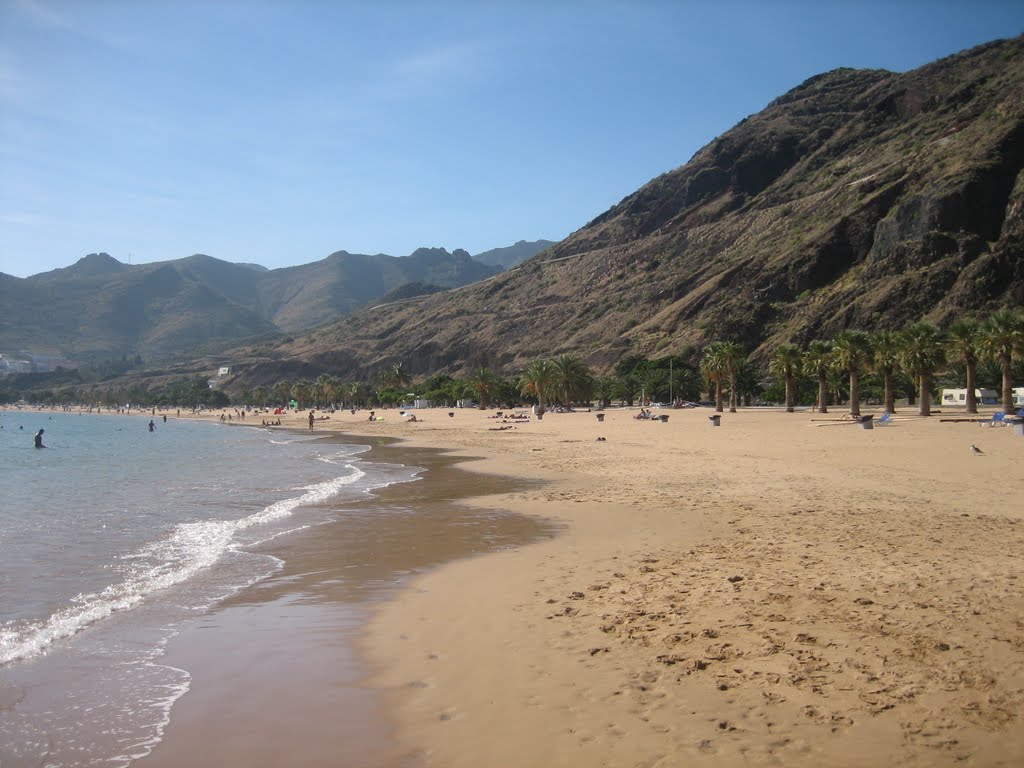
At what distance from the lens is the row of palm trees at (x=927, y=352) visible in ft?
124

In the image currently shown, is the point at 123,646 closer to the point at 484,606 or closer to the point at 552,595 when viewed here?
the point at 484,606

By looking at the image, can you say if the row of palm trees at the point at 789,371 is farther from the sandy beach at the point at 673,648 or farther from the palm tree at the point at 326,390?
the sandy beach at the point at 673,648

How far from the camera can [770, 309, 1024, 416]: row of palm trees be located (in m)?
37.9

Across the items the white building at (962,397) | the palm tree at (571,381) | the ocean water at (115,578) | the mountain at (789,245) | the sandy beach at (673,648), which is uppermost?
the mountain at (789,245)

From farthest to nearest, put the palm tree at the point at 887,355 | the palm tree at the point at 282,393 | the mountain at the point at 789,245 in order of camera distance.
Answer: the palm tree at the point at 282,393 → the mountain at the point at 789,245 → the palm tree at the point at 887,355

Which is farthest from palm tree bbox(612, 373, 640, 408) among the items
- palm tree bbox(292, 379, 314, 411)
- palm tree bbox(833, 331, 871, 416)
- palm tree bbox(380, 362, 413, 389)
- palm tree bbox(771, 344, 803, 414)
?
palm tree bbox(292, 379, 314, 411)

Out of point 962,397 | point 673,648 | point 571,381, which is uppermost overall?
→ point 571,381

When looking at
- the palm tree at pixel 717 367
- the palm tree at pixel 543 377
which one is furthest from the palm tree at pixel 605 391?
the palm tree at pixel 717 367

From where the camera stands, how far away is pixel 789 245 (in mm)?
117500

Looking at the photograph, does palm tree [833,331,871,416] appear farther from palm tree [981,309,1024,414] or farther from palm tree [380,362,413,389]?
palm tree [380,362,413,389]

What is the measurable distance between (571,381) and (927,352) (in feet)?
139

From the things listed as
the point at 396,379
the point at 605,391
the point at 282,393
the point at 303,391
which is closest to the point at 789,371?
the point at 605,391

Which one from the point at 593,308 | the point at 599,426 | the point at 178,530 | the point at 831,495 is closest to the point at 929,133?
the point at 593,308

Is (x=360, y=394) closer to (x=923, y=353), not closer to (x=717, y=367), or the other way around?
(x=717, y=367)
